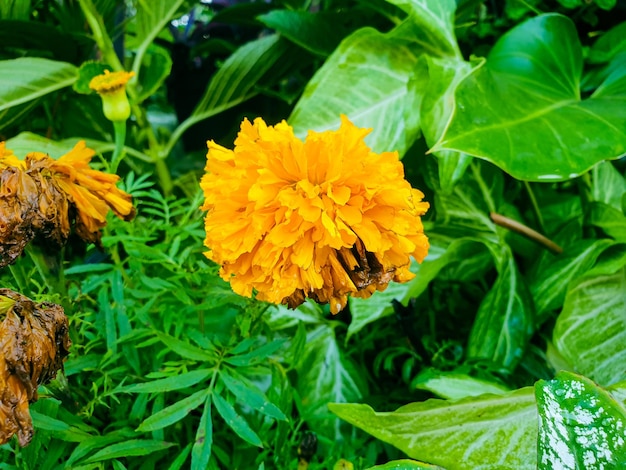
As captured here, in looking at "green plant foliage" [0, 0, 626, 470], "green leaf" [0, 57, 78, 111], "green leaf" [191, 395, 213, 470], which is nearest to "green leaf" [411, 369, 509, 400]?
"green plant foliage" [0, 0, 626, 470]

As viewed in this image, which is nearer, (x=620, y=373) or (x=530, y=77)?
(x=620, y=373)

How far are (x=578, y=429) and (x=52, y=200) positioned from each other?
0.37 m

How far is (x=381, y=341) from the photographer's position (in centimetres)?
71

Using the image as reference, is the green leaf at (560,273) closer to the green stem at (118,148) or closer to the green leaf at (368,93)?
the green leaf at (368,93)

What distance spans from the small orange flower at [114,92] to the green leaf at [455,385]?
372 mm

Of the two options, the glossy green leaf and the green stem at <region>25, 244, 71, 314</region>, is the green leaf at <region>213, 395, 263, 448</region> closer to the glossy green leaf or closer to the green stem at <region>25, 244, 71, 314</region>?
the green stem at <region>25, 244, 71, 314</region>

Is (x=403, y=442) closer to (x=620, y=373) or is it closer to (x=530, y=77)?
(x=620, y=373)

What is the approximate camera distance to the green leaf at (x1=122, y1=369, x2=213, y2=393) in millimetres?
394

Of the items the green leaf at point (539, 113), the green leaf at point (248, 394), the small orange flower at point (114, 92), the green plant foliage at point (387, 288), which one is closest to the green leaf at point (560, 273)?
the green plant foliage at point (387, 288)

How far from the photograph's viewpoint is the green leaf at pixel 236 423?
0.39m

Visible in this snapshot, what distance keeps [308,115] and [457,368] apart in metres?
0.34

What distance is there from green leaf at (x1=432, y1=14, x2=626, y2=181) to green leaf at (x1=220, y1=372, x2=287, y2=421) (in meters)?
0.26

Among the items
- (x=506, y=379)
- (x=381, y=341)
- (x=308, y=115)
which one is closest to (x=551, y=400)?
(x=506, y=379)

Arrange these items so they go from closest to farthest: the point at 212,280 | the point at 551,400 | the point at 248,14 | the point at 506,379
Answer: the point at 551,400 → the point at 212,280 → the point at 506,379 → the point at 248,14
